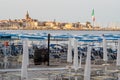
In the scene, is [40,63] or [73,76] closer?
[73,76]

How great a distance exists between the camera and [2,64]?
47.1 ft

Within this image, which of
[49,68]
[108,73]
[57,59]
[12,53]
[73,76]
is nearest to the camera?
[73,76]

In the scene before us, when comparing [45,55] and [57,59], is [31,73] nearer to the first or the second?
[45,55]

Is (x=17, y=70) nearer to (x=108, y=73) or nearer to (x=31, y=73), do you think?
(x=31, y=73)

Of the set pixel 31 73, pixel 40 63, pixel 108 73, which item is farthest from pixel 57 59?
pixel 108 73

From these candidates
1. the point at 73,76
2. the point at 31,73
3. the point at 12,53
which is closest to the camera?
the point at 73,76

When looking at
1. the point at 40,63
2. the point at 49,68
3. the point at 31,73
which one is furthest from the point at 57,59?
the point at 31,73

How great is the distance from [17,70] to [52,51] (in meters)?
5.66

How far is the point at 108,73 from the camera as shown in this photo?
1136cm

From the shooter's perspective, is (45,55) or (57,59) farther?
(57,59)

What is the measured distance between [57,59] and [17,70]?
3.81 m

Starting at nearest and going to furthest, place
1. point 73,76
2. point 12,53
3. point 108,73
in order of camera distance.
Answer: point 73,76 → point 108,73 → point 12,53

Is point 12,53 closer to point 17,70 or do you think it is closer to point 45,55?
point 45,55

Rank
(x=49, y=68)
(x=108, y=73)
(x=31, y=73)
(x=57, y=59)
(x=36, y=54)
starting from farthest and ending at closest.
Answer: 1. (x=57, y=59)
2. (x=36, y=54)
3. (x=49, y=68)
4. (x=31, y=73)
5. (x=108, y=73)
